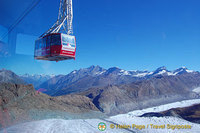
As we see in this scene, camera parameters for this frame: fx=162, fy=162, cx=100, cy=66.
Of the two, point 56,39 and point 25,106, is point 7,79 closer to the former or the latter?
point 25,106

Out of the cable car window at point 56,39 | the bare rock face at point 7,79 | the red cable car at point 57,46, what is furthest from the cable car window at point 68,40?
the bare rock face at point 7,79

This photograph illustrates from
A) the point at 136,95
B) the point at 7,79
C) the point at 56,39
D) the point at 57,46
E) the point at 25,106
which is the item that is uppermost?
the point at 7,79

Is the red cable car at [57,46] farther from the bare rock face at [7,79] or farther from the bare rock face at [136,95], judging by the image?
the bare rock face at [7,79]

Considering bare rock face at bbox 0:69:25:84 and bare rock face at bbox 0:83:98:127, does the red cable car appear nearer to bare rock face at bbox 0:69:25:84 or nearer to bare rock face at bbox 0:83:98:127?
bare rock face at bbox 0:83:98:127

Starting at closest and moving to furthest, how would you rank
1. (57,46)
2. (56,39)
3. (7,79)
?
(57,46), (56,39), (7,79)

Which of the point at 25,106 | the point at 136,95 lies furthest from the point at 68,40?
the point at 136,95

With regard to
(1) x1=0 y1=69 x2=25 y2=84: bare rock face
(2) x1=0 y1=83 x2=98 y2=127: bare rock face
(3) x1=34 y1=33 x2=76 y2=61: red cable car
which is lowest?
(2) x1=0 y1=83 x2=98 y2=127: bare rock face

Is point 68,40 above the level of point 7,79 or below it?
below

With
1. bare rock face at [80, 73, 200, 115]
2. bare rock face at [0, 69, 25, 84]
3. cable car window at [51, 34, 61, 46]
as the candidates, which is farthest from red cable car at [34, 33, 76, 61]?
bare rock face at [0, 69, 25, 84]
